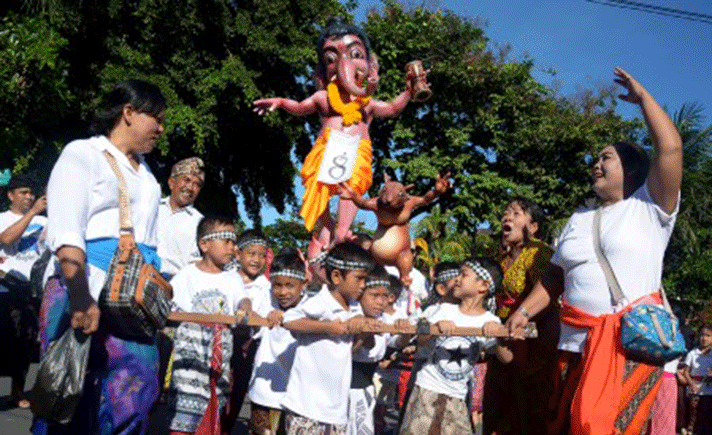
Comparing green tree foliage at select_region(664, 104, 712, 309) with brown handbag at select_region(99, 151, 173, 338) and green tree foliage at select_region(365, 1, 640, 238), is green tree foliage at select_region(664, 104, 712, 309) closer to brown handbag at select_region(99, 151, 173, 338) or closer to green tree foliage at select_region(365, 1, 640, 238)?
green tree foliage at select_region(365, 1, 640, 238)

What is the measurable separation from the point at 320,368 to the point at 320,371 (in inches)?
0.6

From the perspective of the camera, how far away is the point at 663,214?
375 cm

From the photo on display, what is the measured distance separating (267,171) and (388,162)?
421 cm

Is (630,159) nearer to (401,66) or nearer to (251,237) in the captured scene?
(251,237)

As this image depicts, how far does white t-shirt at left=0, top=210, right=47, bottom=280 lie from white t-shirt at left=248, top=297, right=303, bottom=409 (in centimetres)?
245

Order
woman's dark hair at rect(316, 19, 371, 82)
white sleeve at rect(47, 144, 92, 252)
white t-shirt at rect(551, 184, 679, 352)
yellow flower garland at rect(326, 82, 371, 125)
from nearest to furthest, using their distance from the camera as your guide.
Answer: white sleeve at rect(47, 144, 92, 252) < white t-shirt at rect(551, 184, 679, 352) < yellow flower garland at rect(326, 82, 371, 125) < woman's dark hair at rect(316, 19, 371, 82)

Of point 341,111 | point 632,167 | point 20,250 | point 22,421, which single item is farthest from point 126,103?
point 341,111

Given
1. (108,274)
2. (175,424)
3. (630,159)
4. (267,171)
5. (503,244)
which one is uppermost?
(267,171)

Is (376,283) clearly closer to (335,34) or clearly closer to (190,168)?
(190,168)

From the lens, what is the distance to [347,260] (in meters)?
4.50

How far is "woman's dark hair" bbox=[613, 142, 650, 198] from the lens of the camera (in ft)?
13.0

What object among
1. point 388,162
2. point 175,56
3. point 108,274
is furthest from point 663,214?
point 388,162

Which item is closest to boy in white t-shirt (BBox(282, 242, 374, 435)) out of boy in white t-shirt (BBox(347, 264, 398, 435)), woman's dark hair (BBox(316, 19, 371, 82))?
boy in white t-shirt (BBox(347, 264, 398, 435))

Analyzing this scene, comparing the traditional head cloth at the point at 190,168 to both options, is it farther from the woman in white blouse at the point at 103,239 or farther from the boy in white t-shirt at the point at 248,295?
the woman in white blouse at the point at 103,239
